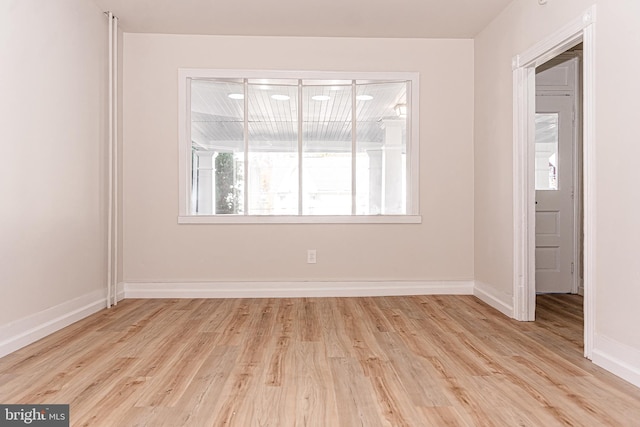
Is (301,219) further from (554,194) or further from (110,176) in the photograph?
(554,194)

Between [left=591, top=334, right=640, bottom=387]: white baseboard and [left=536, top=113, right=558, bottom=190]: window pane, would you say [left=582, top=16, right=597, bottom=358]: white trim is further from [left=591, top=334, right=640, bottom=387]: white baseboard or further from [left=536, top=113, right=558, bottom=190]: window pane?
[left=536, top=113, right=558, bottom=190]: window pane

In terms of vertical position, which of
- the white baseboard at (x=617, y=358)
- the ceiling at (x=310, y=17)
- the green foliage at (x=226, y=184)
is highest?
the ceiling at (x=310, y=17)

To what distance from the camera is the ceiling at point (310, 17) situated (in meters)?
3.81

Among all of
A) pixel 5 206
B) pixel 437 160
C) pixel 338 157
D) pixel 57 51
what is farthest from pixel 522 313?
pixel 57 51

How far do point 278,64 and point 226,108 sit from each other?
0.67 meters

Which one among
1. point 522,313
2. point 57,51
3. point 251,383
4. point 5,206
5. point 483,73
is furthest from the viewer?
point 483,73

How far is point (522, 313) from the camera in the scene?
11.8ft

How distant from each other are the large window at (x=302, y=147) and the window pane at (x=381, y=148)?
0.03 ft

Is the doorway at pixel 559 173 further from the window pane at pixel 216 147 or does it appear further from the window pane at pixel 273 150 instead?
the window pane at pixel 216 147

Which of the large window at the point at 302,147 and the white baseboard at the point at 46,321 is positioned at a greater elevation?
the large window at the point at 302,147

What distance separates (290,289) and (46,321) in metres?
2.10

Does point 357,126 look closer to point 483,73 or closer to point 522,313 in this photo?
point 483,73

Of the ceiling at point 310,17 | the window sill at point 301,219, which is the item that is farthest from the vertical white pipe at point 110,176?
the window sill at point 301,219

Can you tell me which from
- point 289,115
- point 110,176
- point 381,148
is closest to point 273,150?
point 289,115
